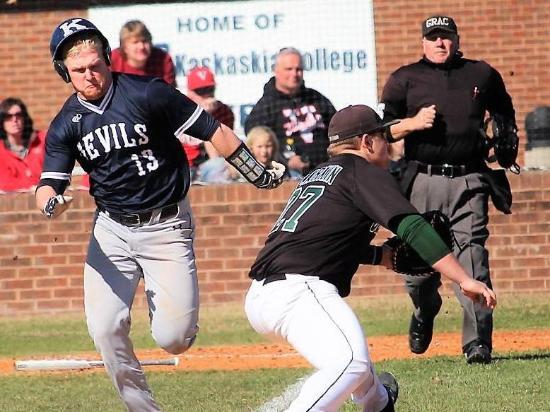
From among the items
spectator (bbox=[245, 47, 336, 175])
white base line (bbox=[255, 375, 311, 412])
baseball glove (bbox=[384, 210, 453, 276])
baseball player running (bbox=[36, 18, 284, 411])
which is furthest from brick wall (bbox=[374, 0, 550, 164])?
baseball glove (bbox=[384, 210, 453, 276])

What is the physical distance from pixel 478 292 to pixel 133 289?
6.46 ft

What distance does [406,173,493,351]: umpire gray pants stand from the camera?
8555 millimetres

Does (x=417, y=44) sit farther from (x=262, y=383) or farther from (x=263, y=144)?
(x=262, y=383)

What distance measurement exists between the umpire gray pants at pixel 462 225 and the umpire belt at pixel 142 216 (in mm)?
2269

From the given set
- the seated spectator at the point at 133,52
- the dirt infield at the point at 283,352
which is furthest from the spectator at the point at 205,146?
the dirt infield at the point at 283,352

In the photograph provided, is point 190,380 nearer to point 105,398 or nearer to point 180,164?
point 105,398

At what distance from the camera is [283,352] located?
33.4 ft

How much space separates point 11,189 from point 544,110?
5227 millimetres

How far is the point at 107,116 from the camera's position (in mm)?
6617

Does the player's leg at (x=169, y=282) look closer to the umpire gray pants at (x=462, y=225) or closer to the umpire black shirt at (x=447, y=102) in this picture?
the umpire gray pants at (x=462, y=225)

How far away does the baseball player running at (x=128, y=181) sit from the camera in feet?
21.5

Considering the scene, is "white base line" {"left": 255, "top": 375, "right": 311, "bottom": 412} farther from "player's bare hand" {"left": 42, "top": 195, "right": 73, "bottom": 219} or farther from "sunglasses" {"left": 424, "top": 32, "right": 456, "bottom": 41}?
"sunglasses" {"left": 424, "top": 32, "right": 456, "bottom": 41}

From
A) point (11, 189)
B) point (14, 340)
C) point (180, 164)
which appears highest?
point (180, 164)

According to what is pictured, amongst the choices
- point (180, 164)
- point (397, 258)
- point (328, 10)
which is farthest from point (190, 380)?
point (328, 10)
